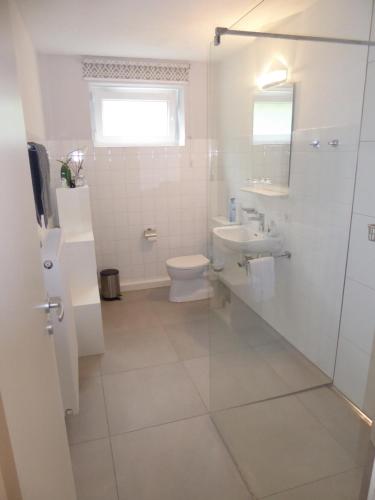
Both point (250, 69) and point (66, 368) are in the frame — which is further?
point (250, 69)

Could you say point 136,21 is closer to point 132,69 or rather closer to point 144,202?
point 132,69

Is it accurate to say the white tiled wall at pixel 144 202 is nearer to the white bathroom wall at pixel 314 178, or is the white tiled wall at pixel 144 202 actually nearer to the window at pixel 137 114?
the window at pixel 137 114

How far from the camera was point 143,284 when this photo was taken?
397cm

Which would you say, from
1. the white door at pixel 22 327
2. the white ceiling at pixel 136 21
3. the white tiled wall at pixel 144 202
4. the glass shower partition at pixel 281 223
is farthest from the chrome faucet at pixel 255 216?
the white door at pixel 22 327

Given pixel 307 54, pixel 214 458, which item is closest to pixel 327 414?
pixel 214 458

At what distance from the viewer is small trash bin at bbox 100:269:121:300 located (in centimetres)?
366

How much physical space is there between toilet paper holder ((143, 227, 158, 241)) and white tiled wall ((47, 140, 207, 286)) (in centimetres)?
4

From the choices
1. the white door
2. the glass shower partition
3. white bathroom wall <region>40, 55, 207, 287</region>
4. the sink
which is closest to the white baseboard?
white bathroom wall <region>40, 55, 207, 287</region>

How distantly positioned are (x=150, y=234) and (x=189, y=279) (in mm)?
679

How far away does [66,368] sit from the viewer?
6.29 feet

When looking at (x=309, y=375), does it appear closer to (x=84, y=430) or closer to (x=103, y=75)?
(x=84, y=430)

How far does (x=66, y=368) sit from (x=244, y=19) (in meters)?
2.53

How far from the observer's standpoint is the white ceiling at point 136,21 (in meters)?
2.19

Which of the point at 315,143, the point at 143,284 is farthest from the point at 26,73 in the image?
the point at 143,284
